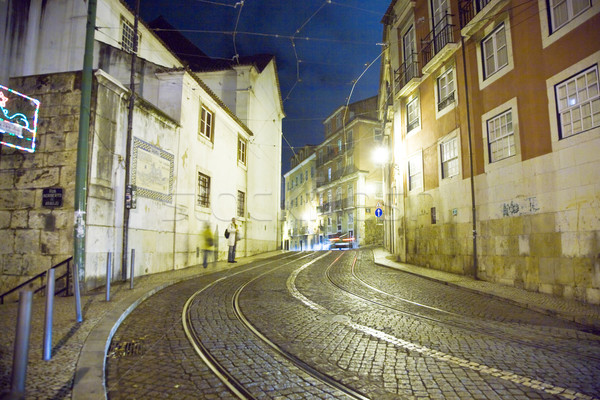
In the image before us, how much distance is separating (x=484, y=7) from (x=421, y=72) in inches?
172

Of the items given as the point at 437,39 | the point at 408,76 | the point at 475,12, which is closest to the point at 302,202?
the point at 408,76

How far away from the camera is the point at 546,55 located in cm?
900

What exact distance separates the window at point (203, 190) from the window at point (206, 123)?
1.91m

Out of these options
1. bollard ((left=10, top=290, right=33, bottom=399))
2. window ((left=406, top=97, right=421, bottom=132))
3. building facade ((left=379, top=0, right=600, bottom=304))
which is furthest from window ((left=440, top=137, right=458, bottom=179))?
bollard ((left=10, top=290, right=33, bottom=399))

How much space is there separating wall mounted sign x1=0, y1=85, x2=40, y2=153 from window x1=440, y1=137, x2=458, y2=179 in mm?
12899

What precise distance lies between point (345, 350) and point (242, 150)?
17997 mm

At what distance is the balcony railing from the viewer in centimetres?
1306

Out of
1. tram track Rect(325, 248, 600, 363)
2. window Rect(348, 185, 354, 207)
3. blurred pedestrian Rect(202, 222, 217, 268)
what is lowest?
tram track Rect(325, 248, 600, 363)

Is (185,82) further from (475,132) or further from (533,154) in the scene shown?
A: (533,154)

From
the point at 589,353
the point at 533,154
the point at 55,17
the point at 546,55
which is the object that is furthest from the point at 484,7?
the point at 55,17

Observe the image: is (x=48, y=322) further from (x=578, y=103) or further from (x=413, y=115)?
(x=413, y=115)

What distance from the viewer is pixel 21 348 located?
2.54 metres

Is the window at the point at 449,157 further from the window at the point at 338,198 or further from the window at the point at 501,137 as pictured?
the window at the point at 338,198

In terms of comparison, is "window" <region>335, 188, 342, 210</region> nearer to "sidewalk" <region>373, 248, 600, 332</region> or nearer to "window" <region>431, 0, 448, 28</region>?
"window" <region>431, 0, 448, 28</region>
